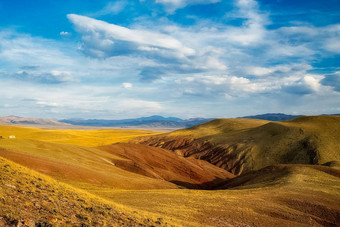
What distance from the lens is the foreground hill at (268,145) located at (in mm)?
80062

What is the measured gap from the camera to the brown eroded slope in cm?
5784

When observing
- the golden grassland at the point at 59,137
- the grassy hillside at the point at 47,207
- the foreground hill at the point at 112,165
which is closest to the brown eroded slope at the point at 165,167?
the foreground hill at the point at 112,165

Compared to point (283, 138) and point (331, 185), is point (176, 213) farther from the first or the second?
point (283, 138)

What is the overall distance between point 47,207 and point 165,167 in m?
52.7

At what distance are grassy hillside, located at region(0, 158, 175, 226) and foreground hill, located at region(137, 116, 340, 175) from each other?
7040 cm

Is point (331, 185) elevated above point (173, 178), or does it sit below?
above

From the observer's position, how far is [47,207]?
47.4ft

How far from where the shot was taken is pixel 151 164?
217 ft

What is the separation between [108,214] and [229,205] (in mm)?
14165

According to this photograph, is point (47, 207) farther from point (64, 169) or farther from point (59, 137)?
point (59, 137)

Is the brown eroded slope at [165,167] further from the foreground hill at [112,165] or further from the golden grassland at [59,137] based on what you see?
the golden grassland at [59,137]

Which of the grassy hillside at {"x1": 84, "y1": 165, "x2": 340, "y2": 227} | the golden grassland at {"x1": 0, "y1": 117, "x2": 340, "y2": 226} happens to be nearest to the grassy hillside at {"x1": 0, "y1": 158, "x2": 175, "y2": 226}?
the golden grassland at {"x1": 0, "y1": 117, "x2": 340, "y2": 226}

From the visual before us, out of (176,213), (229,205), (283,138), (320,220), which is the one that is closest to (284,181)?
(320,220)

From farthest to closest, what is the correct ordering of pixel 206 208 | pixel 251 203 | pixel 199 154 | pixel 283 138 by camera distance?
pixel 199 154
pixel 283 138
pixel 251 203
pixel 206 208
